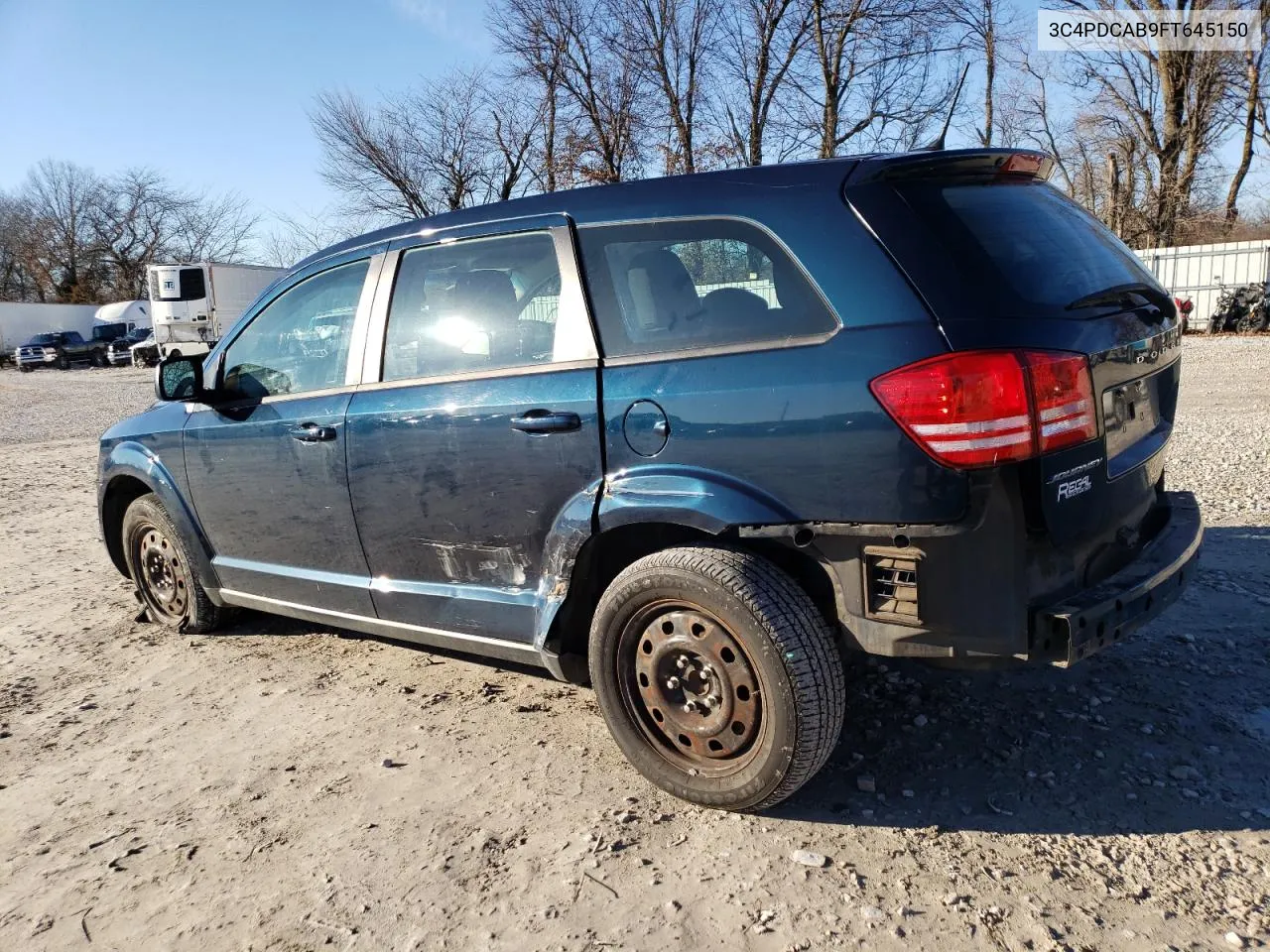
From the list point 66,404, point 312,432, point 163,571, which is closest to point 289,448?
point 312,432

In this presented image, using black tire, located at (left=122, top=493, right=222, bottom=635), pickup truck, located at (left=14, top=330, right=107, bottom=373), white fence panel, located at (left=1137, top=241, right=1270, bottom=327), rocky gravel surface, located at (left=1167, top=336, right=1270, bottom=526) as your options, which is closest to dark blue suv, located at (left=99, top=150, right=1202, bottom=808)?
black tire, located at (left=122, top=493, right=222, bottom=635)

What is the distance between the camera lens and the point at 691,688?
2.83 metres

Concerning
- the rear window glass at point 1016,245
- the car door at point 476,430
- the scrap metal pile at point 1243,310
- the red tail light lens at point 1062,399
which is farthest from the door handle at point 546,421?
the scrap metal pile at point 1243,310

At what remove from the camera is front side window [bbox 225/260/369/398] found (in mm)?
3781

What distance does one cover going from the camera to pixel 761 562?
8.78 feet

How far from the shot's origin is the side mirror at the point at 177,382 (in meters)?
4.27

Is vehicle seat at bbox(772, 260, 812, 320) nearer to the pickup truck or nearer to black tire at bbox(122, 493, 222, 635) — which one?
black tire at bbox(122, 493, 222, 635)

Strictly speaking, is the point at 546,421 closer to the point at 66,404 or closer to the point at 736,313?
the point at 736,313

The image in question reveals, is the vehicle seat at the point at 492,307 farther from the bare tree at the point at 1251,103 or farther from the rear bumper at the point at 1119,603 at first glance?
the bare tree at the point at 1251,103

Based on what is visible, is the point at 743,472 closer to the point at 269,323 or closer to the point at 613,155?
the point at 269,323

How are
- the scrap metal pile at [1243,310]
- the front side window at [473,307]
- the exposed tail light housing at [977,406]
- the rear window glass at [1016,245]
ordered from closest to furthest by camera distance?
1. the exposed tail light housing at [977,406]
2. the rear window glass at [1016,245]
3. the front side window at [473,307]
4. the scrap metal pile at [1243,310]

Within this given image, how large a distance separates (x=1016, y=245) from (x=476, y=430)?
180 cm

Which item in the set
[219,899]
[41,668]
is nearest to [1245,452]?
[219,899]

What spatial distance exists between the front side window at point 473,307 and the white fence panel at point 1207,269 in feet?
78.3
